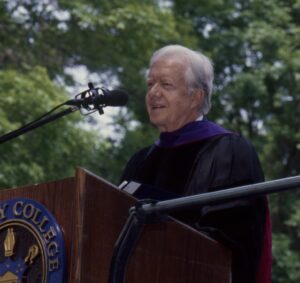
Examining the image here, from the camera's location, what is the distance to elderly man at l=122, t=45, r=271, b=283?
12.1 feet

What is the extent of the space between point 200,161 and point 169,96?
12.9 inches

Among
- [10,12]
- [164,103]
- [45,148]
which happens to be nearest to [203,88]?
[164,103]

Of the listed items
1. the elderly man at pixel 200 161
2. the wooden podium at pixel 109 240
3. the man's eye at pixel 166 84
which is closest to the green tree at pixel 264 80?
the elderly man at pixel 200 161

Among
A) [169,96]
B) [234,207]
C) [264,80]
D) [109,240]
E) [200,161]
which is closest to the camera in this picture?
[109,240]

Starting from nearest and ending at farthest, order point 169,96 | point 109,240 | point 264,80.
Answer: point 109,240
point 169,96
point 264,80

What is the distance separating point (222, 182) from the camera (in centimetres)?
381

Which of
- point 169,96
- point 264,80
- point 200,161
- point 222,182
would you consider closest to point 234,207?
point 222,182

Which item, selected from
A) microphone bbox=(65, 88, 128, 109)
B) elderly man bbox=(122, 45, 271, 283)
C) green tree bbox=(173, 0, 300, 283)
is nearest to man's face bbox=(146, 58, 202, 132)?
elderly man bbox=(122, 45, 271, 283)

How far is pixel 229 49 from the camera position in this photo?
14.5 metres

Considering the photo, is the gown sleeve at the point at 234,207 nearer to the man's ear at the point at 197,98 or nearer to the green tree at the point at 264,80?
the man's ear at the point at 197,98

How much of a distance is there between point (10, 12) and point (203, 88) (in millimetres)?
8510

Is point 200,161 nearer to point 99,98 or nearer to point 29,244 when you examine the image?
point 99,98

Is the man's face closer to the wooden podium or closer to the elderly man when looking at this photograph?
the elderly man

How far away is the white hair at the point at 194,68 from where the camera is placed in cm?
423
